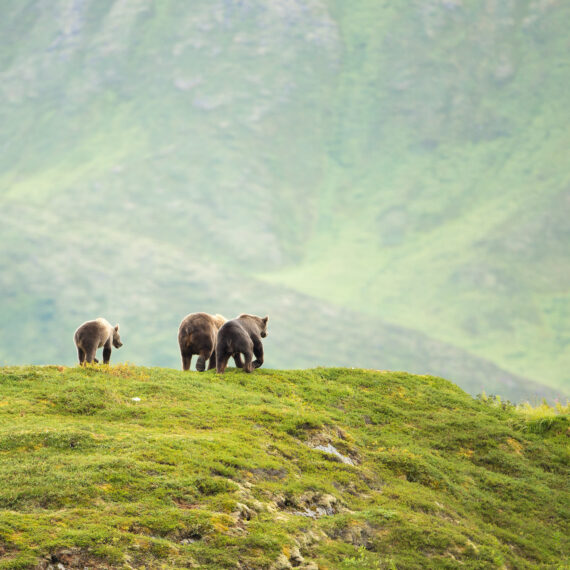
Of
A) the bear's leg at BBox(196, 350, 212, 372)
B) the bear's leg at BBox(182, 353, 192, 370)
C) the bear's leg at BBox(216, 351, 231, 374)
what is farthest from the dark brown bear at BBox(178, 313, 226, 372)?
the bear's leg at BBox(216, 351, 231, 374)

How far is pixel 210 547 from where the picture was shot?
1375cm

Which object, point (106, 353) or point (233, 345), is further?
point (106, 353)

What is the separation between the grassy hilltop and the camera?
45.3 feet

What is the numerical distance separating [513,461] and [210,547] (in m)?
12.0

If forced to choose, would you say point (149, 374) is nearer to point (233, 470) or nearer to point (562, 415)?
point (233, 470)

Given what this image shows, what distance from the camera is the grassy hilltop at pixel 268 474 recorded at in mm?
13812

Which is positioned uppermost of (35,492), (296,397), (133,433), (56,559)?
(296,397)

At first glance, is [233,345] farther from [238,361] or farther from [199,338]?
[199,338]

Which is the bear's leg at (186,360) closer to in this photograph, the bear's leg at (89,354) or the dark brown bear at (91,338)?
the dark brown bear at (91,338)

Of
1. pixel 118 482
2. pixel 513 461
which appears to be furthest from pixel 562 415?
pixel 118 482

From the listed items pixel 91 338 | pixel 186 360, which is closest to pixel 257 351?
pixel 186 360

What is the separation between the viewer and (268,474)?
1705 centimetres

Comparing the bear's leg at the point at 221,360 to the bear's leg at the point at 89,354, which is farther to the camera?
the bear's leg at the point at 89,354

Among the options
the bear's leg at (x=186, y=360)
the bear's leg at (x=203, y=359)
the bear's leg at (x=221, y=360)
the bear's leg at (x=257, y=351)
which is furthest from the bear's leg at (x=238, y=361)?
the bear's leg at (x=186, y=360)
